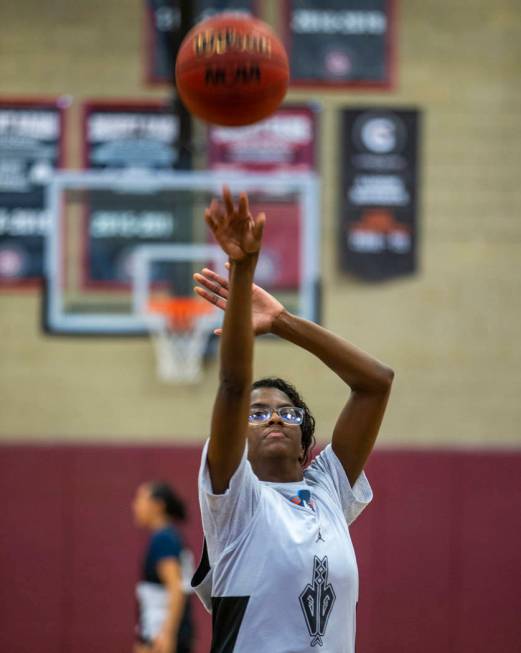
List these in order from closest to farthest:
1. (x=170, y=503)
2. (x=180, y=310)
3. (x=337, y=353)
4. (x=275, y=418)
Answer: (x=275, y=418) → (x=337, y=353) → (x=170, y=503) → (x=180, y=310)

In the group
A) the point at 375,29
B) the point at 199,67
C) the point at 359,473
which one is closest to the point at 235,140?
the point at 375,29

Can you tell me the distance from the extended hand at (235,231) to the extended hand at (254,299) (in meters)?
0.43

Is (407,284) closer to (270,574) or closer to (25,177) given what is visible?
(25,177)

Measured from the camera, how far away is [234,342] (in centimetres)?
277

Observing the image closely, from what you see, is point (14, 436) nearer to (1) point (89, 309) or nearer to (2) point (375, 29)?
(1) point (89, 309)

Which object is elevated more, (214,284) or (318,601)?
(214,284)

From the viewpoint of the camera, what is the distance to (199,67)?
3693 millimetres

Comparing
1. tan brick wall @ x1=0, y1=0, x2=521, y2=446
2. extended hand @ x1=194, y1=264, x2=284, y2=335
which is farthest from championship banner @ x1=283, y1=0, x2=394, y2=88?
extended hand @ x1=194, y1=264, x2=284, y2=335

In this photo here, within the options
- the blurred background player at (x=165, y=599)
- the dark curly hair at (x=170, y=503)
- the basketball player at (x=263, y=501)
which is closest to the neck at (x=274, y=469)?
the basketball player at (x=263, y=501)

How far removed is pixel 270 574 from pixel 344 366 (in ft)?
2.19

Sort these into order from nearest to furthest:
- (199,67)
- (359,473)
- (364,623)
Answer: (359,473)
(199,67)
(364,623)

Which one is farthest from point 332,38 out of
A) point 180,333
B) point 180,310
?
point 180,333

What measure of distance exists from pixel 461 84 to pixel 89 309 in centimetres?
326

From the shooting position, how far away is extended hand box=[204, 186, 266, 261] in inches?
106
